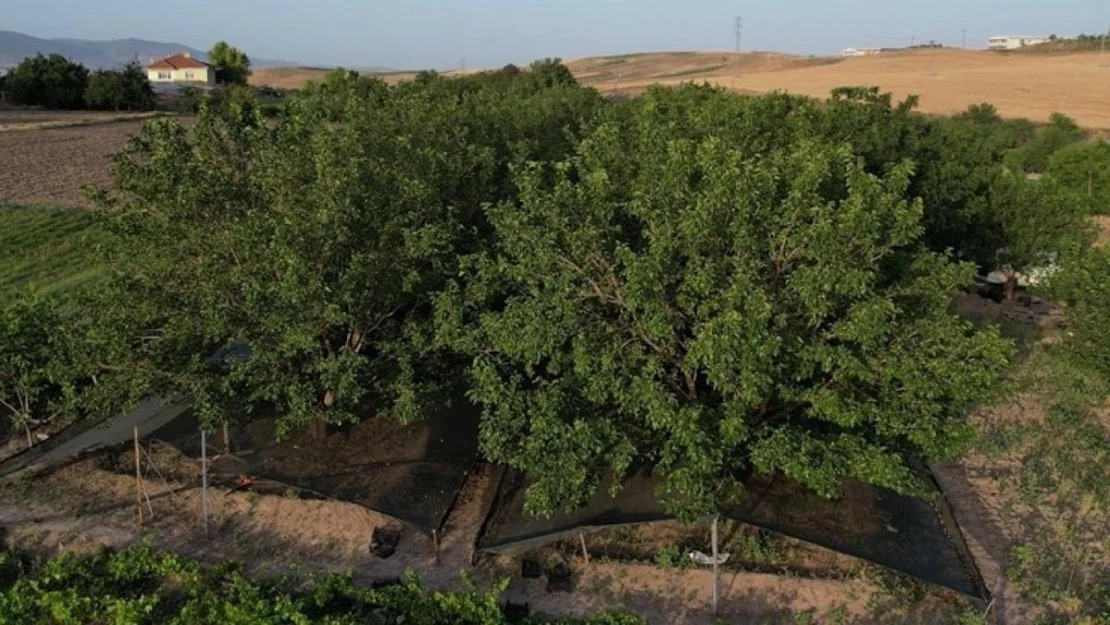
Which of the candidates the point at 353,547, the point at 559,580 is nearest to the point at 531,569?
the point at 559,580

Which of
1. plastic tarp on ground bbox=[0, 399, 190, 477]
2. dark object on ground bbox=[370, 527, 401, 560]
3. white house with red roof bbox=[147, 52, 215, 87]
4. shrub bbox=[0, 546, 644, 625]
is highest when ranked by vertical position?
white house with red roof bbox=[147, 52, 215, 87]

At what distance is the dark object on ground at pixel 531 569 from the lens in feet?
39.7

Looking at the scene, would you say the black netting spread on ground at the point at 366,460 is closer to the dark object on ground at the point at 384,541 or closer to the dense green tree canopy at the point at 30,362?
the dark object on ground at the point at 384,541

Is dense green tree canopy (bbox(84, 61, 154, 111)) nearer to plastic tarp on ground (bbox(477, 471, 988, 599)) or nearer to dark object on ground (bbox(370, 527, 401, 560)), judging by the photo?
dark object on ground (bbox(370, 527, 401, 560))

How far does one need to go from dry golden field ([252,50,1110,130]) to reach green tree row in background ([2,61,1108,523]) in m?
47.2

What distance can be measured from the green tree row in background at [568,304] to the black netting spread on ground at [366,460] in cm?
65

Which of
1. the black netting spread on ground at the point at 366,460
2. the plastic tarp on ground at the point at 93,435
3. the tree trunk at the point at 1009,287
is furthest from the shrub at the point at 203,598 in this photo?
the tree trunk at the point at 1009,287

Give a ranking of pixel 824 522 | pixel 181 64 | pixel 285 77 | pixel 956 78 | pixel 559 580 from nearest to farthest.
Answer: pixel 824 522
pixel 559 580
pixel 956 78
pixel 181 64
pixel 285 77

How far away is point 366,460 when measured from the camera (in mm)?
13594

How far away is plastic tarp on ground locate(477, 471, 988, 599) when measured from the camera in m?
11.2

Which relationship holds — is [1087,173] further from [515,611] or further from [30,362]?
[30,362]

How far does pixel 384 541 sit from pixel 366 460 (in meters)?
1.40

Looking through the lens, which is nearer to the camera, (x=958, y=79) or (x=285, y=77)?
(x=958, y=79)

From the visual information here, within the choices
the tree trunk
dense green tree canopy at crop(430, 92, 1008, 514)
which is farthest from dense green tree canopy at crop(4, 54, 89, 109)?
dense green tree canopy at crop(430, 92, 1008, 514)
